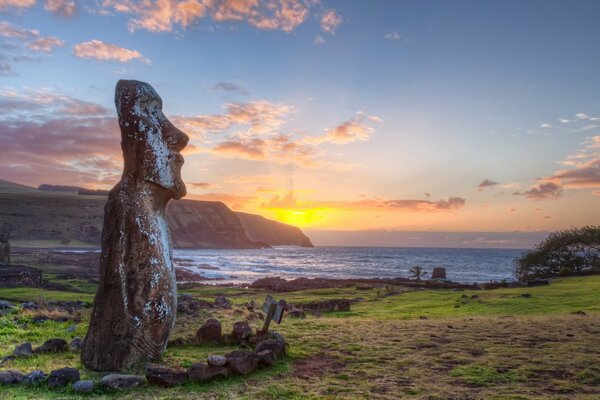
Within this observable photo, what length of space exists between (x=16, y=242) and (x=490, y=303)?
146919mm

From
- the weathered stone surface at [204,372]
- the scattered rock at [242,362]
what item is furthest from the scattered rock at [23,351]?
the scattered rock at [242,362]

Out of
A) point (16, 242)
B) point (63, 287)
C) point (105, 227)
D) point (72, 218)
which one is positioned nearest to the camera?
point (105, 227)

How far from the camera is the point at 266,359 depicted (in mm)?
11492

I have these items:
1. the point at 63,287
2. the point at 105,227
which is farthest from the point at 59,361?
the point at 63,287

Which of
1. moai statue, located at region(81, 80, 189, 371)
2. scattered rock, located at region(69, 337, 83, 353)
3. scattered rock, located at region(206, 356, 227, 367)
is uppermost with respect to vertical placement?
moai statue, located at region(81, 80, 189, 371)

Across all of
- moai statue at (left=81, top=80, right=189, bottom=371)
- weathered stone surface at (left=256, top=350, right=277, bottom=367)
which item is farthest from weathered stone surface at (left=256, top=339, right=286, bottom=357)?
moai statue at (left=81, top=80, right=189, bottom=371)

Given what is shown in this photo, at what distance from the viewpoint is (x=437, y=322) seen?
19328 mm

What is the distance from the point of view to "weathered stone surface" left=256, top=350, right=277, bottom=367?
11438 millimetres

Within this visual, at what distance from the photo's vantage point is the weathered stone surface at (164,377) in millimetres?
9703

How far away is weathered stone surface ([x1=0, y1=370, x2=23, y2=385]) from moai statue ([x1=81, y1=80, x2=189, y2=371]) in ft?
5.58

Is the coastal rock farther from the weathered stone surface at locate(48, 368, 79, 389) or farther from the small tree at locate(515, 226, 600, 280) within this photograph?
the small tree at locate(515, 226, 600, 280)

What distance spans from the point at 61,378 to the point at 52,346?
369 cm

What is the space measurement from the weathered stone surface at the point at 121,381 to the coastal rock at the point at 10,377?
1773mm

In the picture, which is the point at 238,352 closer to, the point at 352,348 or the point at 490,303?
the point at 352,348
